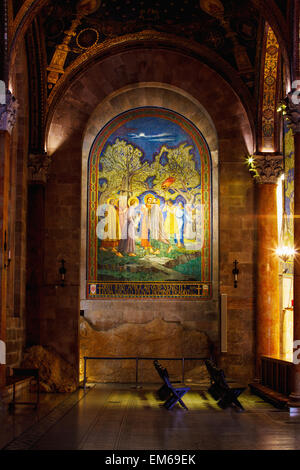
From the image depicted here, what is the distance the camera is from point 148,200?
19.6 m

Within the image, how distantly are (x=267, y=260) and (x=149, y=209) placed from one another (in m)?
4.06

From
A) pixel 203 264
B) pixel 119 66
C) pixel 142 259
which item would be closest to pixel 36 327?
pixel 142 259

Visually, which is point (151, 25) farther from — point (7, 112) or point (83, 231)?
point (7, 112)

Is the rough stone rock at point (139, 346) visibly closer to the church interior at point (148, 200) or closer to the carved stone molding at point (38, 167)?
the church interior at point (148, 200)

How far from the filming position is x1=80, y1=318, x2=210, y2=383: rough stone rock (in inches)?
730

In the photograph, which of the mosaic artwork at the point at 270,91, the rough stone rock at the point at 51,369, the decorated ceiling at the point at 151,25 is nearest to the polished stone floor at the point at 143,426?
the rough stone rock at the point at 51,369

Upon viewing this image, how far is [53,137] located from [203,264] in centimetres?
595

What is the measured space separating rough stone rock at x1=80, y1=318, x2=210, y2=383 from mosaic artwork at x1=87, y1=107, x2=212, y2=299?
108cm

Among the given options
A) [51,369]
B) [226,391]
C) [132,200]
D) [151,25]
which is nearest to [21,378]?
[51,369]

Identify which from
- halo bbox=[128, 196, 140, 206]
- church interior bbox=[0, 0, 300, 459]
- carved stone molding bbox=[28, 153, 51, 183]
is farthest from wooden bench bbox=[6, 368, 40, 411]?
halo bbox=[128, 196, 140, 206]

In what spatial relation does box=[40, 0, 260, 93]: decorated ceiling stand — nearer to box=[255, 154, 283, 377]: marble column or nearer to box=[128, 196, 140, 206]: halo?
box=[255, 154, 283, 377]: marble column

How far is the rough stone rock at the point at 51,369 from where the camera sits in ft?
54.8

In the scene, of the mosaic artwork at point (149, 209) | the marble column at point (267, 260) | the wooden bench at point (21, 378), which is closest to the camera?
the wooden bench at point (21, 378)

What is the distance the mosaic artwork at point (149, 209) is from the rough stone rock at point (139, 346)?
1.08 metres
